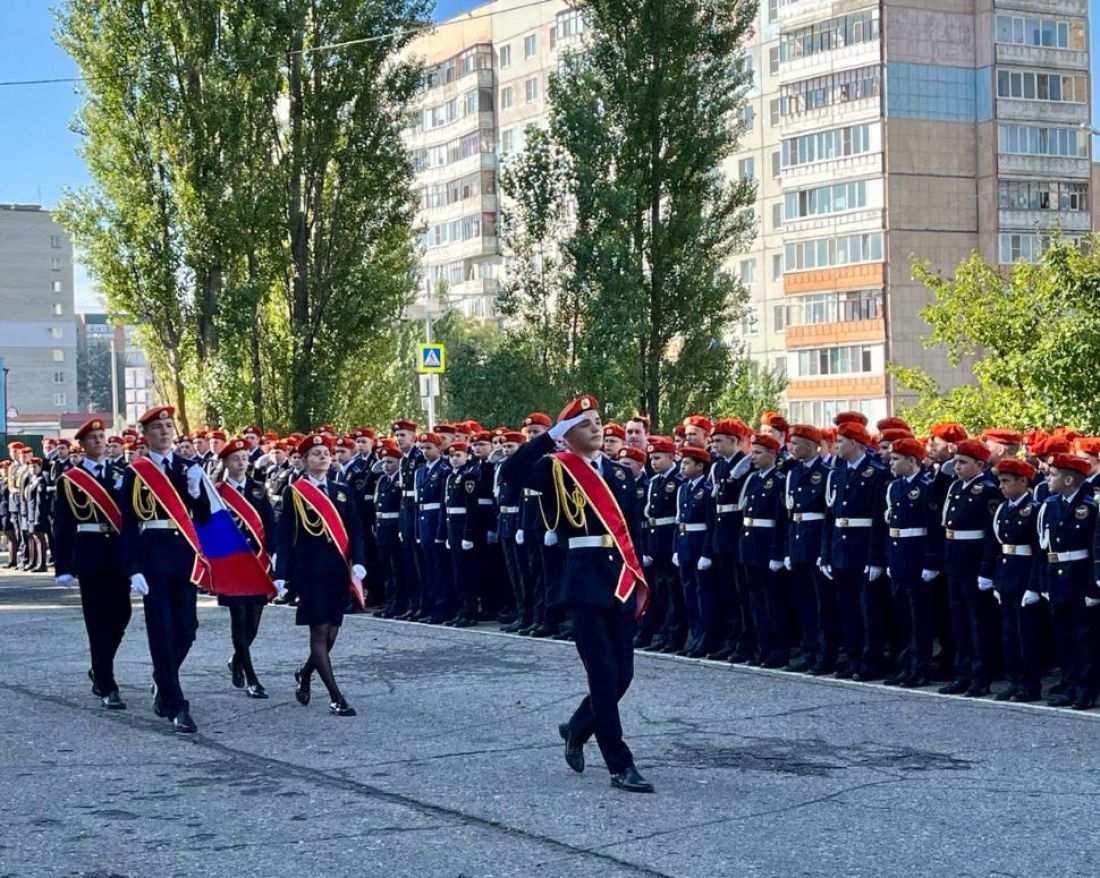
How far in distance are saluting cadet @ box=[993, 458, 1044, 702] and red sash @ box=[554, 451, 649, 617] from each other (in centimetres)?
387

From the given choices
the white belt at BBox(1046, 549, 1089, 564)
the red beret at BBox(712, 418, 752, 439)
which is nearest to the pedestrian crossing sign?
the red beret at BBox(712, 418, 752, 439)

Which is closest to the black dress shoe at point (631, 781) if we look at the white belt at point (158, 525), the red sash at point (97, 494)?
the white belt at point (158, 525)

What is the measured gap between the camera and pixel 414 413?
6197cm

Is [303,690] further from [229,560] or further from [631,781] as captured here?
[631,781]

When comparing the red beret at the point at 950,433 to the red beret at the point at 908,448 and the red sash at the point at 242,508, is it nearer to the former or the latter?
the red beret at the point at 908,448

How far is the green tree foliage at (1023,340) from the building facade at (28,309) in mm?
108916

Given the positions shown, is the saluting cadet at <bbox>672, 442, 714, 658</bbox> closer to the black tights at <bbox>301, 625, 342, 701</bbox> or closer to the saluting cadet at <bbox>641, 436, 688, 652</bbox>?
the saluting cadet at <bbox>641, 436, 688, 652</bbox>

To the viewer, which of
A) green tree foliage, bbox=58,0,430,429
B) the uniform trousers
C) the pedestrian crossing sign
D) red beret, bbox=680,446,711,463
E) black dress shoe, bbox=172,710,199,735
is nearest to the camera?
the uniform trousers

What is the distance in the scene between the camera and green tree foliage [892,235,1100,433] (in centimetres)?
2236

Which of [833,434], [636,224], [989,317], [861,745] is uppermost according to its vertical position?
[636,224]

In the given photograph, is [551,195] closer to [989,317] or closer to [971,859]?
[989,317]

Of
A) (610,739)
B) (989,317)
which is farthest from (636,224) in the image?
(610,739)

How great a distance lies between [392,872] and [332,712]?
181 inches

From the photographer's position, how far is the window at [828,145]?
60344 mm
